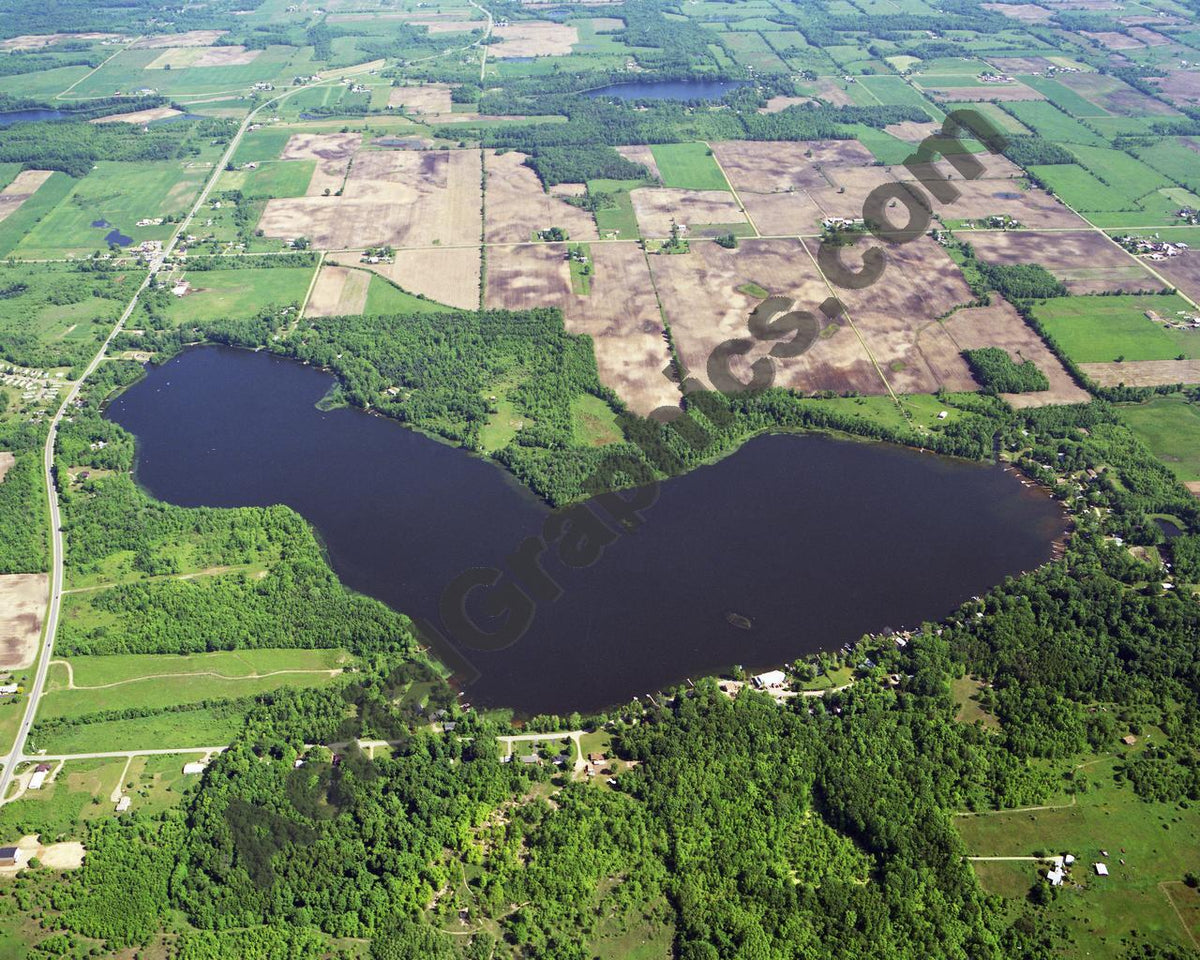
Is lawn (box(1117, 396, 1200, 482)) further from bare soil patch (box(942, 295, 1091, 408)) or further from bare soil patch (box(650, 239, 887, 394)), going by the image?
bare soil patch (box(650, 239, 887, 394))

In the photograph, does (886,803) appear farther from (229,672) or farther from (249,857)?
(229,672)

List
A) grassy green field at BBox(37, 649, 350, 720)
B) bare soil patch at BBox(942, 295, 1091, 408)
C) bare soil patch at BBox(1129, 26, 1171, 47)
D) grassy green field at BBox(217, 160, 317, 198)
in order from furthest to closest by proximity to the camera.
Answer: bare soil patch at BBox(1129, 26, 1171, 47)
grassy green field at BBox(217, 160, 317, 198)
bare soil patch at BBox(942, 295, 1091, 408)
grassy green field at BBox(37, 649, 350, 720)

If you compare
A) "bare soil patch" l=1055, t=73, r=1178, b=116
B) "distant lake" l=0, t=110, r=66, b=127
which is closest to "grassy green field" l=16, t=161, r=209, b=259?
"distant lake" l=0, t=110, r=66, b=127

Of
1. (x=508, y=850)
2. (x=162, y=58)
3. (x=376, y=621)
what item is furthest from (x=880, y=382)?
(x=162, y=58)

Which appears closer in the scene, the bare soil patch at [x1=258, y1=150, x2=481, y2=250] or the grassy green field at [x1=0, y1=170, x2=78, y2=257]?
the grassy green field at [x1=0, y1=170, x2=78, y2=257]

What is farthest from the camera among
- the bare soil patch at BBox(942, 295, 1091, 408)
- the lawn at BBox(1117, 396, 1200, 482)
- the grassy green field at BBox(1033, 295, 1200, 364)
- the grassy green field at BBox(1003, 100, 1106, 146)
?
the grassy green field at BBox(1003, 100, 1106, 146)

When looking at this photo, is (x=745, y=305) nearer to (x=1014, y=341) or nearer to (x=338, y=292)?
(x=1014, y=341)

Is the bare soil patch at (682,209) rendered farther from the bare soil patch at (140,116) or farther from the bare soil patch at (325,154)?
the bare soil patch at (140,116)
